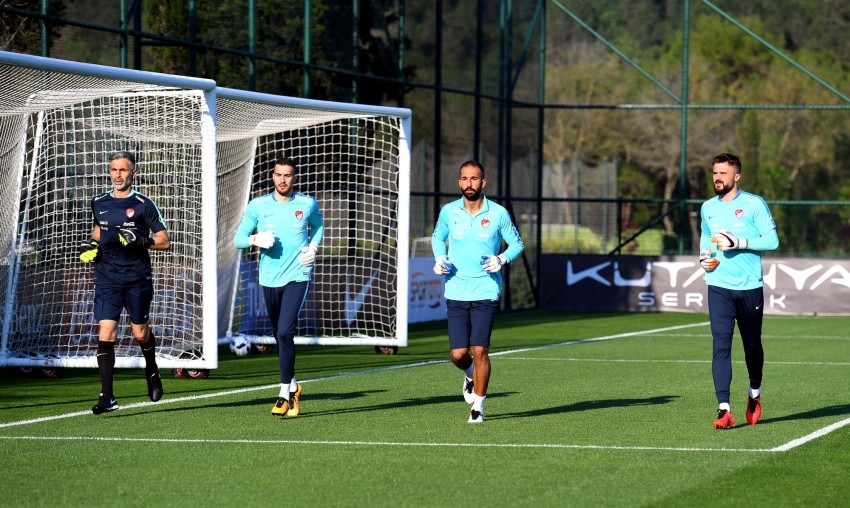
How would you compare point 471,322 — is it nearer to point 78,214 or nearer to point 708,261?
point 708,261

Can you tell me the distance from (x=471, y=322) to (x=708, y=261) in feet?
6.12

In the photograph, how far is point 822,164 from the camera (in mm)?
52594

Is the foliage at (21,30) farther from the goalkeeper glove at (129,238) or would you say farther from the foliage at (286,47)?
the goalkeeper glove at (129,238)

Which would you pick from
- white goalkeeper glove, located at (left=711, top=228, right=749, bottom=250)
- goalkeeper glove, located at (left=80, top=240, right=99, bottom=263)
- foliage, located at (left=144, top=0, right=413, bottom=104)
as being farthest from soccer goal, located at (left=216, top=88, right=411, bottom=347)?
white goalkeeper glove, located at (left=711, top=228, right=749, bottom=250)

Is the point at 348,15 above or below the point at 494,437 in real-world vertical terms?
above

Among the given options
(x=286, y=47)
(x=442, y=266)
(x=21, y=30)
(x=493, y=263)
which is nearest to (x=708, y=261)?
(x=493, y=263)

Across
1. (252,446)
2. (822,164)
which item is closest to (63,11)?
(252,446)

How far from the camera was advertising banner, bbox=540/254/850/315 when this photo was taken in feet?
94.3

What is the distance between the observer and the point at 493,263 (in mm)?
11586

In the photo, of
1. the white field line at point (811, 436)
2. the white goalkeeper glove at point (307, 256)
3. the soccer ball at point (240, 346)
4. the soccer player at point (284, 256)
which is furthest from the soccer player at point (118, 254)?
the soccer ball at point (240, 346)

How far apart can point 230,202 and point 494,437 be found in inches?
376

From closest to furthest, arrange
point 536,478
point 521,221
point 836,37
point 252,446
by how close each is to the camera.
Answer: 1. point 536,478
2. point 252,446
3. point 521,221
4. point 836,37

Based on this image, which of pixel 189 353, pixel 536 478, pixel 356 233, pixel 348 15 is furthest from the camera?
pixel 348 15

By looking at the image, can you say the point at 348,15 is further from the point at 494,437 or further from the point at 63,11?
the point at 494,437
